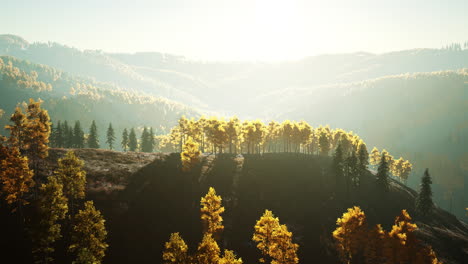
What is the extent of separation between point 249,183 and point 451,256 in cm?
4617

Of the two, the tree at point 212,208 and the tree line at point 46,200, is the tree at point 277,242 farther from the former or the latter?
the tree line at point 46,200

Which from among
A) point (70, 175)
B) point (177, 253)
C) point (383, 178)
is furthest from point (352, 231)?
point (70, 175)

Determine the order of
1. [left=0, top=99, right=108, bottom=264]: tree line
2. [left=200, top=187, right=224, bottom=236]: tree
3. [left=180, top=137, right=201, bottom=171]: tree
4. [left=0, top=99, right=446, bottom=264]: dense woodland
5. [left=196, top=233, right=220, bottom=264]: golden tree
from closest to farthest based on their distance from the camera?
[left=196, top=233, right=220, bottom=264]: golden tree, [left=0, top=99, right=446, bottom=264]: dense woodland, [left=0, top=99, right=108, bottom=264]: tree line, [left=200, top=187, right=224, bottom=236]: tree, [left=180, top=137, right=201, bottom=171]: tree

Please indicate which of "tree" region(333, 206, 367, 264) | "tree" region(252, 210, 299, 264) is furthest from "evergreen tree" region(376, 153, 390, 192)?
"tree" region(252, 210, 299, 264)

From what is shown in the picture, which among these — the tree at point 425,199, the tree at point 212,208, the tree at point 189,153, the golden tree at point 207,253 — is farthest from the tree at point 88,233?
the tree at point 425,199

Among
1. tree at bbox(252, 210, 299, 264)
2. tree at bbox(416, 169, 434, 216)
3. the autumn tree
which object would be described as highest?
the autumn tree

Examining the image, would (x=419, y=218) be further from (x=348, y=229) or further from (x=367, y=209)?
(x=348, y=229)

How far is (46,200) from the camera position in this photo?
35406mm

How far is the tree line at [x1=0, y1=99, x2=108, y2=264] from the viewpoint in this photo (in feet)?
115

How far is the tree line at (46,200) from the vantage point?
34938 mm

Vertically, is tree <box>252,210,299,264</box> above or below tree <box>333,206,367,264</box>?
above

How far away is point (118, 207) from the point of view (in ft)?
182

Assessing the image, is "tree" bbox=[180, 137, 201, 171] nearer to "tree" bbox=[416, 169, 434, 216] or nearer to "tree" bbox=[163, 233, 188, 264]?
"tree" bbox=[163, 233, 188, 264]

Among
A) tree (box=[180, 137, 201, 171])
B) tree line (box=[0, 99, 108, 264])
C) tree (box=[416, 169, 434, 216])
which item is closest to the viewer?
tree line (box=[0, 99, 108, 264])
